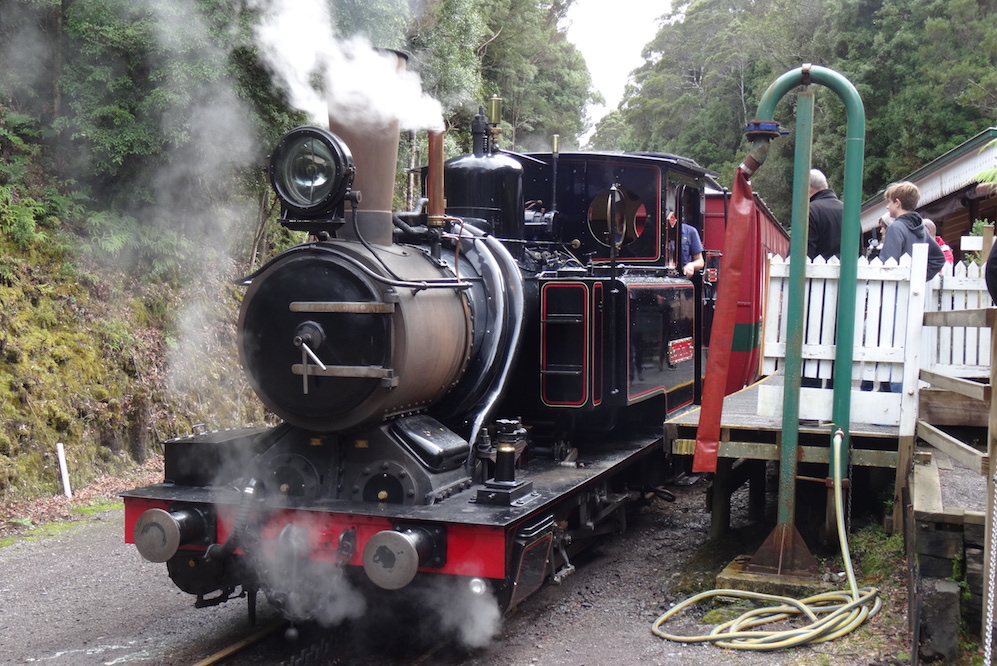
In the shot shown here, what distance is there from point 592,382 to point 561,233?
5.01 feet

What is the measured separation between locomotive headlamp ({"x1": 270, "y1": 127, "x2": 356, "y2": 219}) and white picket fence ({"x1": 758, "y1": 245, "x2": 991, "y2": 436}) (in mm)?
2585

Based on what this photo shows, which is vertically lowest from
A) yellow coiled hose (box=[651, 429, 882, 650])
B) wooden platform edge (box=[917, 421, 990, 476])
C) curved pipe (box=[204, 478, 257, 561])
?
yellow coiled hose (box=[651, 429, 882, 650])

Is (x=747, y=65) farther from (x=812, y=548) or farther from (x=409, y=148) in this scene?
(x=812, y=548)

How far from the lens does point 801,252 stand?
16.2 ft

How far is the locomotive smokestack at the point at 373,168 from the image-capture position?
4.18 meters

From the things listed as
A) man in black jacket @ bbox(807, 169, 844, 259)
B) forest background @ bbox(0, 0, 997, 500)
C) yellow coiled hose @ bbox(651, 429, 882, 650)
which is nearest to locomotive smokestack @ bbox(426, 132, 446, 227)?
forest background @ bbox(0, 0, 997, 500)

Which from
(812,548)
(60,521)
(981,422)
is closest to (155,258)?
(60,521)

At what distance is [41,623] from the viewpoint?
474 cm

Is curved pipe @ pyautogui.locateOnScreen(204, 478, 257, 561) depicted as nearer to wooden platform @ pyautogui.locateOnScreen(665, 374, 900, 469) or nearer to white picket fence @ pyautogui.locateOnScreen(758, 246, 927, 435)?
wooden platform @ pyautogui.locateOnScreen(665, 374, 900, 469)

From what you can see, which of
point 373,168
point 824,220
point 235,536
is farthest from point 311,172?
point 824,220

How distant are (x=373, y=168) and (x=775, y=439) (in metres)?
2.70

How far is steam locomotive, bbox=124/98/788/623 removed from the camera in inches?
155

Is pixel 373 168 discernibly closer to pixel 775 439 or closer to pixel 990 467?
pixel 775 439

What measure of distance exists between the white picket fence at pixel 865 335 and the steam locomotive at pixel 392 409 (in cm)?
82
